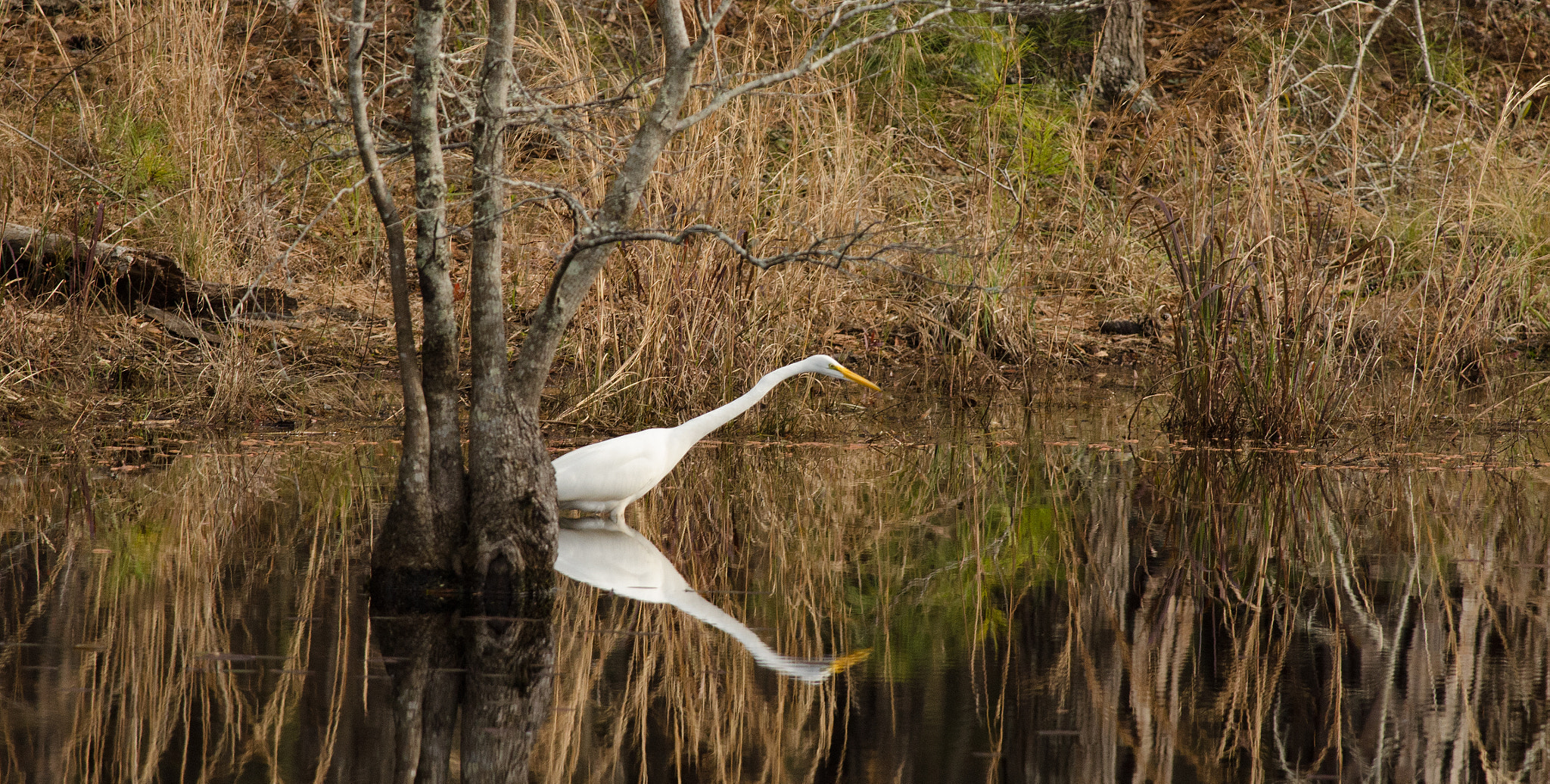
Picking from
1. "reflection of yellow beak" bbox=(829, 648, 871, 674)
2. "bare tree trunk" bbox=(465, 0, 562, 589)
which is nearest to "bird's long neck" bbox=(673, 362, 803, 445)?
"bare tree trunk" bbox=(465, 0, 562, 589)

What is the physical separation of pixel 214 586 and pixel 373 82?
793 centimetres

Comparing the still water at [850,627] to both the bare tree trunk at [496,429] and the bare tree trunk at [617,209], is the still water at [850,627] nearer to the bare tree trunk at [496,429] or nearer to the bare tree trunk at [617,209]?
the bare tree trunk at [496,429]

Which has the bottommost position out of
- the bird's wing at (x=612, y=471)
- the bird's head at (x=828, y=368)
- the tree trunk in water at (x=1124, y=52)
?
the bird's wing at (x=612, y=471)

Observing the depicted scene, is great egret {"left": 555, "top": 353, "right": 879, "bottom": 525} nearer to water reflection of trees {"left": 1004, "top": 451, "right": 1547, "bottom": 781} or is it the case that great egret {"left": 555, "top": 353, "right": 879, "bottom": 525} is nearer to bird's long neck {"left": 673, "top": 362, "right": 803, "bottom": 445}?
bird's long neck {"left": 673, "top": 362, "right": 803, "bottom": 445}

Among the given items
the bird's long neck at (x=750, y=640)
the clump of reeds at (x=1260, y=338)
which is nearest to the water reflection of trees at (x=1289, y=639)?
the bird's long neck at (x=750, y=640)

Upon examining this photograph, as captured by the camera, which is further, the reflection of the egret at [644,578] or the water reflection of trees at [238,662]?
the reflection of the egret at [644,578]

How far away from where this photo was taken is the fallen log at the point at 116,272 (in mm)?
7785

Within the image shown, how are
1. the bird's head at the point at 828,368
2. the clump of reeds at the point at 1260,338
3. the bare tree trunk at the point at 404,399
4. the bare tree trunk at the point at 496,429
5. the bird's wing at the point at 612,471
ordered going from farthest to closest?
the clump of reeds at the point at 1260,338 < the bird's head at the point at 828,368 < the bird's wing at the point at 612,471 < the bare tree trunk at the point at 496,429 < the bare tree trunk at the point at 404,399

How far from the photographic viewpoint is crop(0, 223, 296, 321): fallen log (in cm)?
779

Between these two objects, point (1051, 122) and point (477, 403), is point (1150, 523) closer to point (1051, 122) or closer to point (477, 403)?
point (477, 403)

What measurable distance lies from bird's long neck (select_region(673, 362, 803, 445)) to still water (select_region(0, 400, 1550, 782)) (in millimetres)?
319

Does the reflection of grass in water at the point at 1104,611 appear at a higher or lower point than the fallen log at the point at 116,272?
lower

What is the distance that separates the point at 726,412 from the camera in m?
5.46

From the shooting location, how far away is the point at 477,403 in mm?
3854
